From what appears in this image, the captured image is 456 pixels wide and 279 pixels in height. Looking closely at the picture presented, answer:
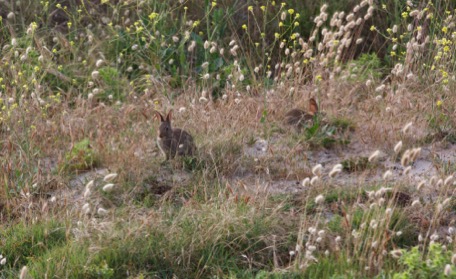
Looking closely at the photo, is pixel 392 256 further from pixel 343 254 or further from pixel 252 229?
pixel 252 229

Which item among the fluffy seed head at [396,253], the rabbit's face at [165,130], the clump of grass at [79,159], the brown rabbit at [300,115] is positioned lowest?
the clump of grass at [79,159]

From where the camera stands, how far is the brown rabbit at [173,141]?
24.8 ft

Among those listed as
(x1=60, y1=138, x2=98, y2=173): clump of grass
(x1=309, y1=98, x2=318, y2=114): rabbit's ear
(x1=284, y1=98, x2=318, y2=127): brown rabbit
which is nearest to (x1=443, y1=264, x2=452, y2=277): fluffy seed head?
(x1=284, y1=98, x2=318, y2=127): brown rabbit

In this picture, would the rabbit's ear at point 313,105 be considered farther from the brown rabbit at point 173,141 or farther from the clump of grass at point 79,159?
the clump of grass at point 79,159

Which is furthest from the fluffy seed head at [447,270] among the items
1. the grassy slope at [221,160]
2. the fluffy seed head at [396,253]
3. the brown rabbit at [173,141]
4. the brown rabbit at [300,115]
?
the brown rabbit at [300,115]

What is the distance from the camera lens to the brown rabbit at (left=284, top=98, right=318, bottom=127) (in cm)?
812

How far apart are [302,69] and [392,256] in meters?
3.76

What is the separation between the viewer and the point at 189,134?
781 cm

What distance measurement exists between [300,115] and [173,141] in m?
1.28

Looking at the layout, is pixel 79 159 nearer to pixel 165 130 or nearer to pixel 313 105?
pixel 165 130

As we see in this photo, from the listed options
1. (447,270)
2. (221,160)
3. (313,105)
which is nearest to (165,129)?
(221,160)

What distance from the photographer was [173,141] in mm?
7586

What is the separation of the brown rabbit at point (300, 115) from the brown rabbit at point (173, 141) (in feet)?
3.26

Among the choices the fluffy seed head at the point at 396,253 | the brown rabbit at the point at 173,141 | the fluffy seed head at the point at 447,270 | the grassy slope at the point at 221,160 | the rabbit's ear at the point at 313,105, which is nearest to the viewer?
the fluffy seed head at the point at 447,270
